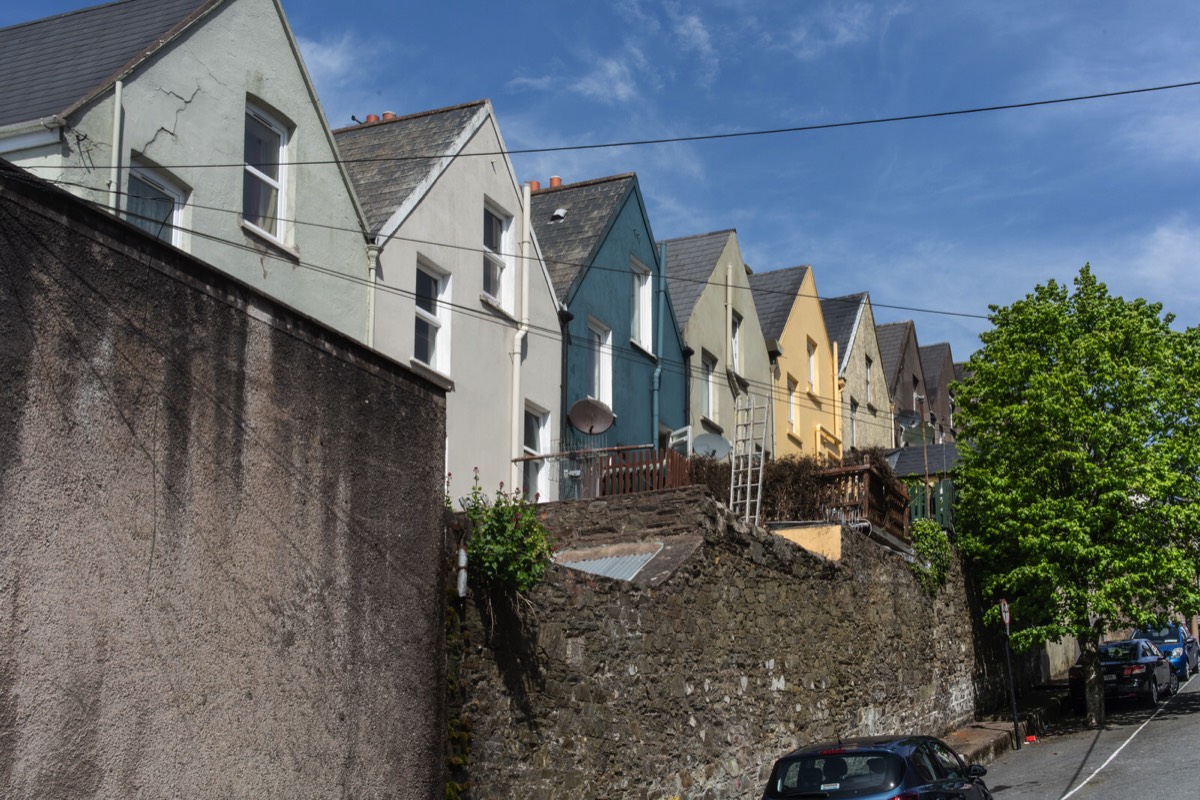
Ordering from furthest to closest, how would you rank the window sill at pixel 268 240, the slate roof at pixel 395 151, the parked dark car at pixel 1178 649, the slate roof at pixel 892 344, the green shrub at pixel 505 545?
the slate roof at pixel 892 344 < the parked dark car at pixel 1178 649 < the slate roof at pixel 395 151 < the window sill at pixel 268 240 < the green shrub at pixel 505 545

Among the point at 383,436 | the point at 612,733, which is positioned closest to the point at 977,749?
the point at 612,733

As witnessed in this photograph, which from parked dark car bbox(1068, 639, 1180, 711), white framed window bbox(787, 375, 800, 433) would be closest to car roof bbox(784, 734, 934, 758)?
parked dark car bbox(1068, 639, 1180, 711)

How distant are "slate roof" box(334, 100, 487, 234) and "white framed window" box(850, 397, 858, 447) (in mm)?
20160

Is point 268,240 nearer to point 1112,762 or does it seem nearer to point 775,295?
point 1112,762

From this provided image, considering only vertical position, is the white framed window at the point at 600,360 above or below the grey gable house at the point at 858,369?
below

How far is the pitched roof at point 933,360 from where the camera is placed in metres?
50.1

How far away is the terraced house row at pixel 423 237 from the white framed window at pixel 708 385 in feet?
0.22

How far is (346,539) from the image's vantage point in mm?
9656

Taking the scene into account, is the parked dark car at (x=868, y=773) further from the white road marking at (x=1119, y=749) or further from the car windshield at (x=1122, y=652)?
the car windshield at (x=1122, y=652)

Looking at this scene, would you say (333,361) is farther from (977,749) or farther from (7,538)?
(977,749)

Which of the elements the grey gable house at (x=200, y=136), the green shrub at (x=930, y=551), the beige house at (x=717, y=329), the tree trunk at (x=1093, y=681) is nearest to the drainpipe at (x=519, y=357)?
the grey gable house at (x=200, y=136)

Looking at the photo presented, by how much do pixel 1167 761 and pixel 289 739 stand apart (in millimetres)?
14761

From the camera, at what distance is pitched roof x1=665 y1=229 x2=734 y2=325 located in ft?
91.3

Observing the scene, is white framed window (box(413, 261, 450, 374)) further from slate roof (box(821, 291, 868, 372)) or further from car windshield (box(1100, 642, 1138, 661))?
slate roof (box(821, 291, 868, 372))
